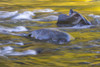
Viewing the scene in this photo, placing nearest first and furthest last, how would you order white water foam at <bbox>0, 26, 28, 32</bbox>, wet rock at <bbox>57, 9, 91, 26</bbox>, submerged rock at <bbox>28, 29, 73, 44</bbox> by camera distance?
submerged rock at <bbox>28, 29, 73, 44</bbox> → white water foam at <bbox>0, 26, 28, 32</bbox> → wet rock at <bbox>57, 9, 91, 26</bbox>

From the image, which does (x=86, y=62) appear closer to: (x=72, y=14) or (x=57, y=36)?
(x=57, y=36)

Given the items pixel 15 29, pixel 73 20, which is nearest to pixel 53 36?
pixel 15 29

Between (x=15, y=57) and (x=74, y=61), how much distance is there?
0.61m

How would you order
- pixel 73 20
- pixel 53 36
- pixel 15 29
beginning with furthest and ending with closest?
1. pixel 73 20
2. pixel 15 29
3. pixel 53 36

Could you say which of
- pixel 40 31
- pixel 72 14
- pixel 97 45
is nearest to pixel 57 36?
pixel 40 31

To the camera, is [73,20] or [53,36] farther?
[73,20]

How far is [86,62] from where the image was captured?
85.5 inches

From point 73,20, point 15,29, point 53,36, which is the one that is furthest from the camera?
point 73,20

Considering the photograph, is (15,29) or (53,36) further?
(15,29)

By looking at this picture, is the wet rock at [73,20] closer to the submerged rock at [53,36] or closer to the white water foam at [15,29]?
the white water foam at [15,29]

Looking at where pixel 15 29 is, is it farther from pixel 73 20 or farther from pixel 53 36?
pixel 73 20

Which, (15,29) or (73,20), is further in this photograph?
(73,20)

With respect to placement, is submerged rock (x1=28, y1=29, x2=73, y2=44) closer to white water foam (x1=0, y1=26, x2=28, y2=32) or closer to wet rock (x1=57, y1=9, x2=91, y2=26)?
white water foam (x1=0, y1=26, x2=28, y2=32)

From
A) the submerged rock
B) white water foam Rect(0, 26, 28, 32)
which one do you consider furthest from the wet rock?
the submerged rock
